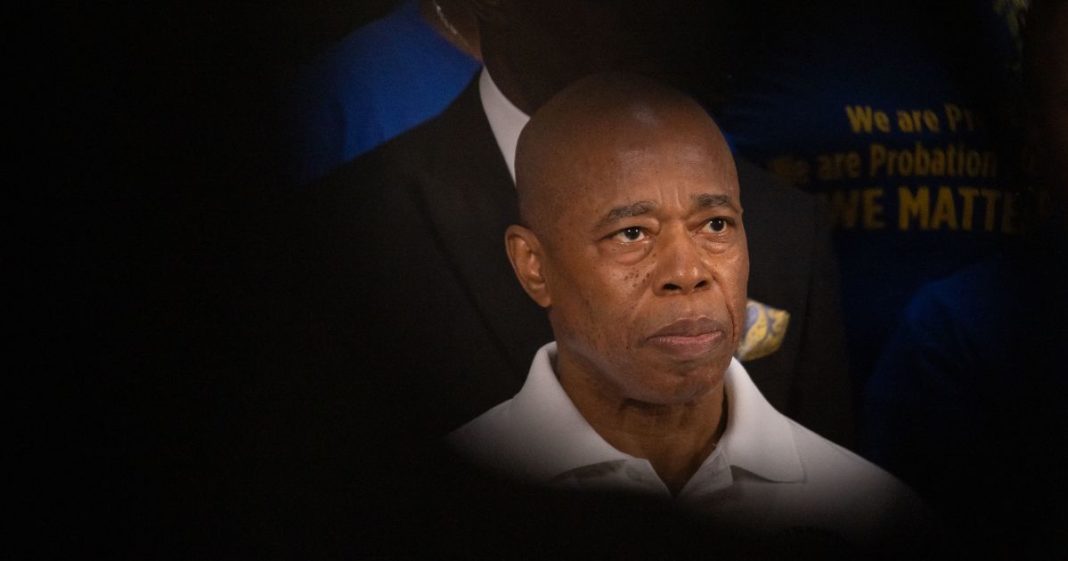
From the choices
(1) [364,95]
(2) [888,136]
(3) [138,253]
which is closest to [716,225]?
(2) [888,136]

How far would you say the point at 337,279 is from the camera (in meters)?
3.15

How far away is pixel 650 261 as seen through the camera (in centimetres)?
301

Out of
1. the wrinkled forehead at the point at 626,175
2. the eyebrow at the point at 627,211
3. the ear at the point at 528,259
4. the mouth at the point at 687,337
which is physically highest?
the wrinkled forehead at the point at 626,175

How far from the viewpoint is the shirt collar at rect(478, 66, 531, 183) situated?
10.2 ft

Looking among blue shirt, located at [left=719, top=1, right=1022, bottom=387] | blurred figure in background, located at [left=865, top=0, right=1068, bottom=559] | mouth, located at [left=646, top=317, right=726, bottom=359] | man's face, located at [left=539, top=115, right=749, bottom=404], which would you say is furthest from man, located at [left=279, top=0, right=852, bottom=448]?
blurred figure in background, located at [left=865, top=0, right=1068, bottom=559]

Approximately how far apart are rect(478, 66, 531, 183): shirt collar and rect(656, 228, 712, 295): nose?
0.39 metres

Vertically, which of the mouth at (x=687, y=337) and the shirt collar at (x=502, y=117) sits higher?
the shirt collar at (x=502, y=117)

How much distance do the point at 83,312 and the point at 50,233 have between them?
209 millimetres

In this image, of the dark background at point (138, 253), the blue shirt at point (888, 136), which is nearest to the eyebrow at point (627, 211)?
the blue shirt at point (888, 136)

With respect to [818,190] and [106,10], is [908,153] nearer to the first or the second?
[818,190]

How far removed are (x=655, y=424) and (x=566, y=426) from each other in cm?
21

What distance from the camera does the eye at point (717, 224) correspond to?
307 cm

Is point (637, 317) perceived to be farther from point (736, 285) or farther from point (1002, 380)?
point (1002, 380)

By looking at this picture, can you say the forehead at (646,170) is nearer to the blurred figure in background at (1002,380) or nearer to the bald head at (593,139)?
the bald head at (593,139)
